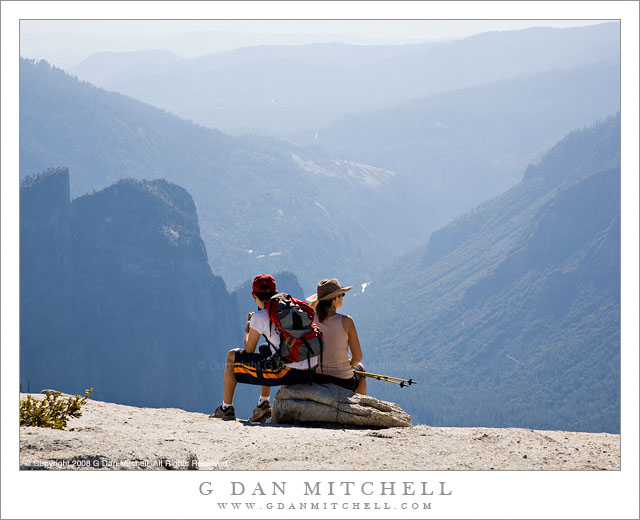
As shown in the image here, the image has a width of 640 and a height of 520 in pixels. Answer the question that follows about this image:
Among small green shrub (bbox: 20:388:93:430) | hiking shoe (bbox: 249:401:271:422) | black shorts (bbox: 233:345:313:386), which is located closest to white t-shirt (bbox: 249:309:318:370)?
black shorts (bbox: 233:345:313:386)

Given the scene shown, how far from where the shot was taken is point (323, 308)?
1470cm

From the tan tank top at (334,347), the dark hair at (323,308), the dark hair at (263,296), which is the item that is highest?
the dark hair at (263,296)

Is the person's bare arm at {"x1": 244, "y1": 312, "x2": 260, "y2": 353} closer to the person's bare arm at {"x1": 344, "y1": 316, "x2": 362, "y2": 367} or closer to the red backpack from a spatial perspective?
the red backpack

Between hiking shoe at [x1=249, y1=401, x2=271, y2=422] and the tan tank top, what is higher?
the tan tank top

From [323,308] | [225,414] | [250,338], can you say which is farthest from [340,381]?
[225,414]

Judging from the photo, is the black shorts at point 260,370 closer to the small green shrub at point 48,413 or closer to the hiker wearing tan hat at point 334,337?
the hiker wearing tan hat at point 334,337

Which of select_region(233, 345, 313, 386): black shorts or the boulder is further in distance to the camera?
the boulder

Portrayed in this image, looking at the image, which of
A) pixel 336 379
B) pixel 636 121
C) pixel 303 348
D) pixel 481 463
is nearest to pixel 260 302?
pixel 303 348

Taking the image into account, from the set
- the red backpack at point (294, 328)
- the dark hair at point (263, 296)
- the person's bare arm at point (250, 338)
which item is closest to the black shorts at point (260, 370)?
the person's bare arm at point (250, 338)

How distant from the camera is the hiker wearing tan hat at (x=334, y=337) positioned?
14484 mm

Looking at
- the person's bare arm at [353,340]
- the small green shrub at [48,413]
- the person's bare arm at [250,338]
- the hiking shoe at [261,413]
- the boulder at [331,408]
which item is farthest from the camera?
the hiking shoe at [261,413]

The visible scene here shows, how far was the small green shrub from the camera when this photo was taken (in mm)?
12922

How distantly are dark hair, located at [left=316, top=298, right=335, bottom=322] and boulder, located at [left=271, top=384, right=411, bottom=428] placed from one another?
1.20 m

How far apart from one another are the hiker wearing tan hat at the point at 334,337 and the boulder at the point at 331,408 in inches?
10.7
